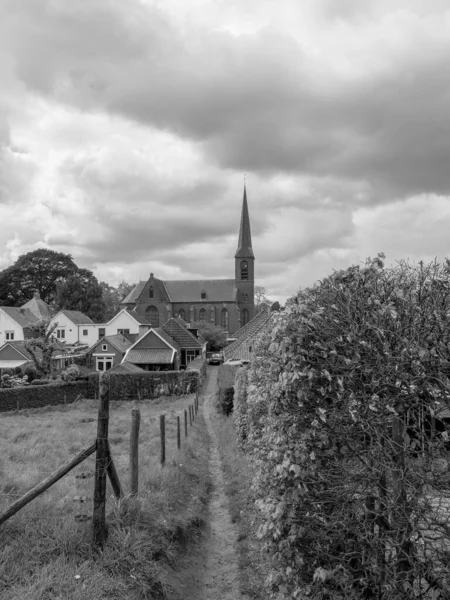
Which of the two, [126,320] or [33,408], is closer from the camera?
[33,408]

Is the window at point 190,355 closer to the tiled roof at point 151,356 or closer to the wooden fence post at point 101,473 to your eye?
the tiled roof at point 151,356

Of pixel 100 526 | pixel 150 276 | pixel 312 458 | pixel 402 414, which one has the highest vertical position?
pixel 150 276

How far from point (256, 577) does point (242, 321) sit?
298ft

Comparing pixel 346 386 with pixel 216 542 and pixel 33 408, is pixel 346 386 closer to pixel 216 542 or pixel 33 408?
pixel 216 542

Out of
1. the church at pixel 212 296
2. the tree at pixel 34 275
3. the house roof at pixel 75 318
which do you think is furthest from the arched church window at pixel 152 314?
the house roof at pixel 75 318

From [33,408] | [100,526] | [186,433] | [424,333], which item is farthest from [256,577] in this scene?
[33,408]

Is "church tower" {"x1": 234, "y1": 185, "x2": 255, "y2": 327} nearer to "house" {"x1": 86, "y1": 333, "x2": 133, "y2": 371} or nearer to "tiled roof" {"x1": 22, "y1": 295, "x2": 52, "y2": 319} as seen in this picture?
"tiled roof" {"x1": 22, "y1": 295, "x2": 52, "y2": 319}

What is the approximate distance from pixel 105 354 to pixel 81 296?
3773cm

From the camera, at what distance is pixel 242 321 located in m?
97.6

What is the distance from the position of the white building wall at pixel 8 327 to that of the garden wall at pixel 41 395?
31.4 m

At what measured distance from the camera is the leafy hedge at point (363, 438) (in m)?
3.77

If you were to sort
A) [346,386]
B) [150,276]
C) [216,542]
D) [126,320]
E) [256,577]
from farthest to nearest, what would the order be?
[150,276], [126,320], [216,542], [256,577], [346,386]

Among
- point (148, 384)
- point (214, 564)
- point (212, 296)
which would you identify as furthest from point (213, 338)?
point (214, 564)

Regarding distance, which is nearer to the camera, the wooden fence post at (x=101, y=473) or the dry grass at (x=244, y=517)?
the wooden fence post at (x=101, y=473)
